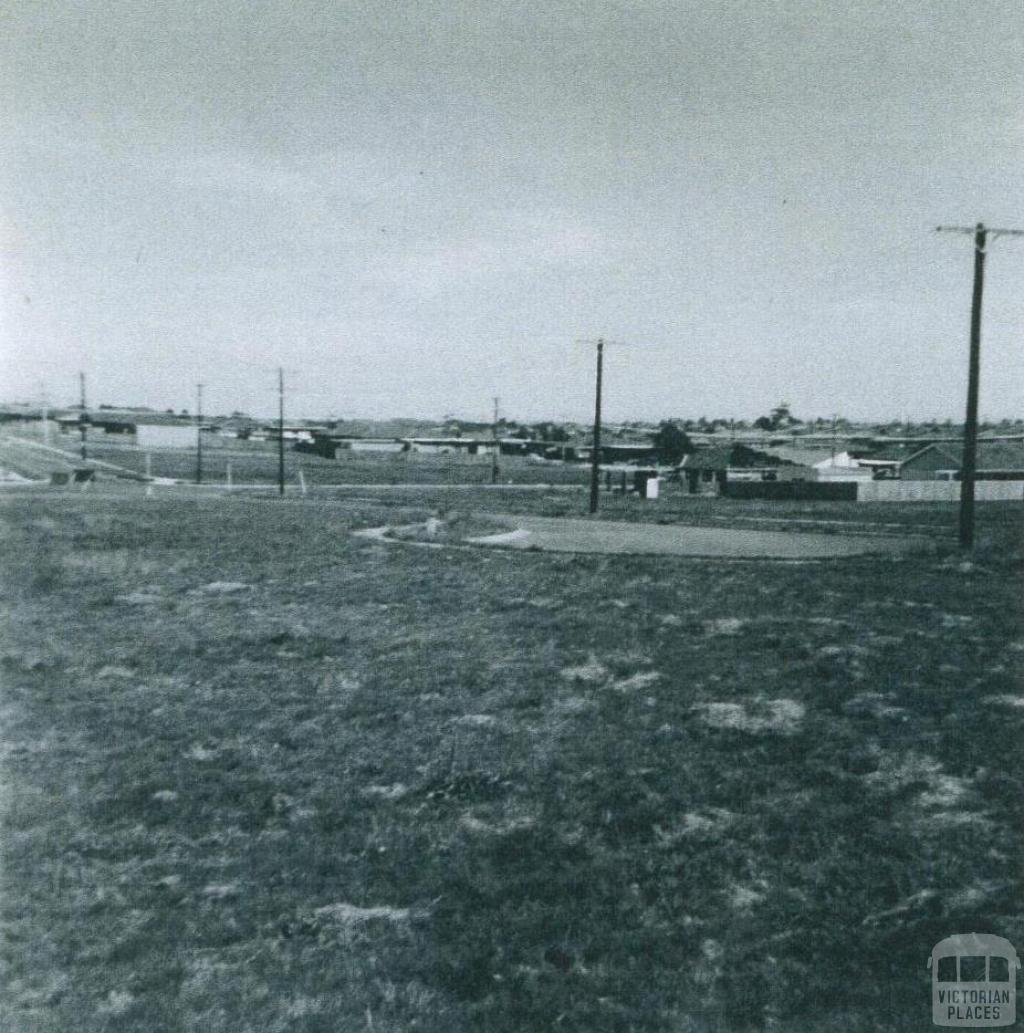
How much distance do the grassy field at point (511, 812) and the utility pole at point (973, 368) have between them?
7.85m

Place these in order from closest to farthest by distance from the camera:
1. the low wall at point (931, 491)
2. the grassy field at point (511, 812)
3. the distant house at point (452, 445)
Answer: the grassy field at point (511, 812)
the low wall at point (931, 491)
the distant house at point (452, 445)

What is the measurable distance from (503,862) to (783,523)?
100 ft

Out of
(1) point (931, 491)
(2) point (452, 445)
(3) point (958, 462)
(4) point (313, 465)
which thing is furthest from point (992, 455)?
(2) point (452, 445)

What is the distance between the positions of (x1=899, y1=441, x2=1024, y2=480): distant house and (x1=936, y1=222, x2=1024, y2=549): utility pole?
47331 millimetres

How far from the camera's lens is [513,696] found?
11.2m

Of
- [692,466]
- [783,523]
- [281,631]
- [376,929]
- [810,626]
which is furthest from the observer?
[692,466]

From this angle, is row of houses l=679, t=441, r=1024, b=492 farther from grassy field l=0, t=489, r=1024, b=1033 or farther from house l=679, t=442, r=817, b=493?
grassy field l=0, t=489, r=1024, b=1033

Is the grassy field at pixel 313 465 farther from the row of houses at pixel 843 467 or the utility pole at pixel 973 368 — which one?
the utility pole at pixel 973 368

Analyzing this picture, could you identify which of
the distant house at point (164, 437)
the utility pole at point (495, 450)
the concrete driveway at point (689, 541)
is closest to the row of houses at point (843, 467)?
the utility pole at point (495, 450)

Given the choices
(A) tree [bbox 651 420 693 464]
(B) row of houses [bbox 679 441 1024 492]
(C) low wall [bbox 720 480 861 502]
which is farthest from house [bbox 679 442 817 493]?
(A) tree [bbox 651 420 693 464]

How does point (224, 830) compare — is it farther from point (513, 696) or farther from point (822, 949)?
point (822, 949)

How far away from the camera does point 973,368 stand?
22.3 m

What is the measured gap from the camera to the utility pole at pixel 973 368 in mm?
21422

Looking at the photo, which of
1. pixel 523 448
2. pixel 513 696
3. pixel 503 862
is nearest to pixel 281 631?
pixel 513 696
